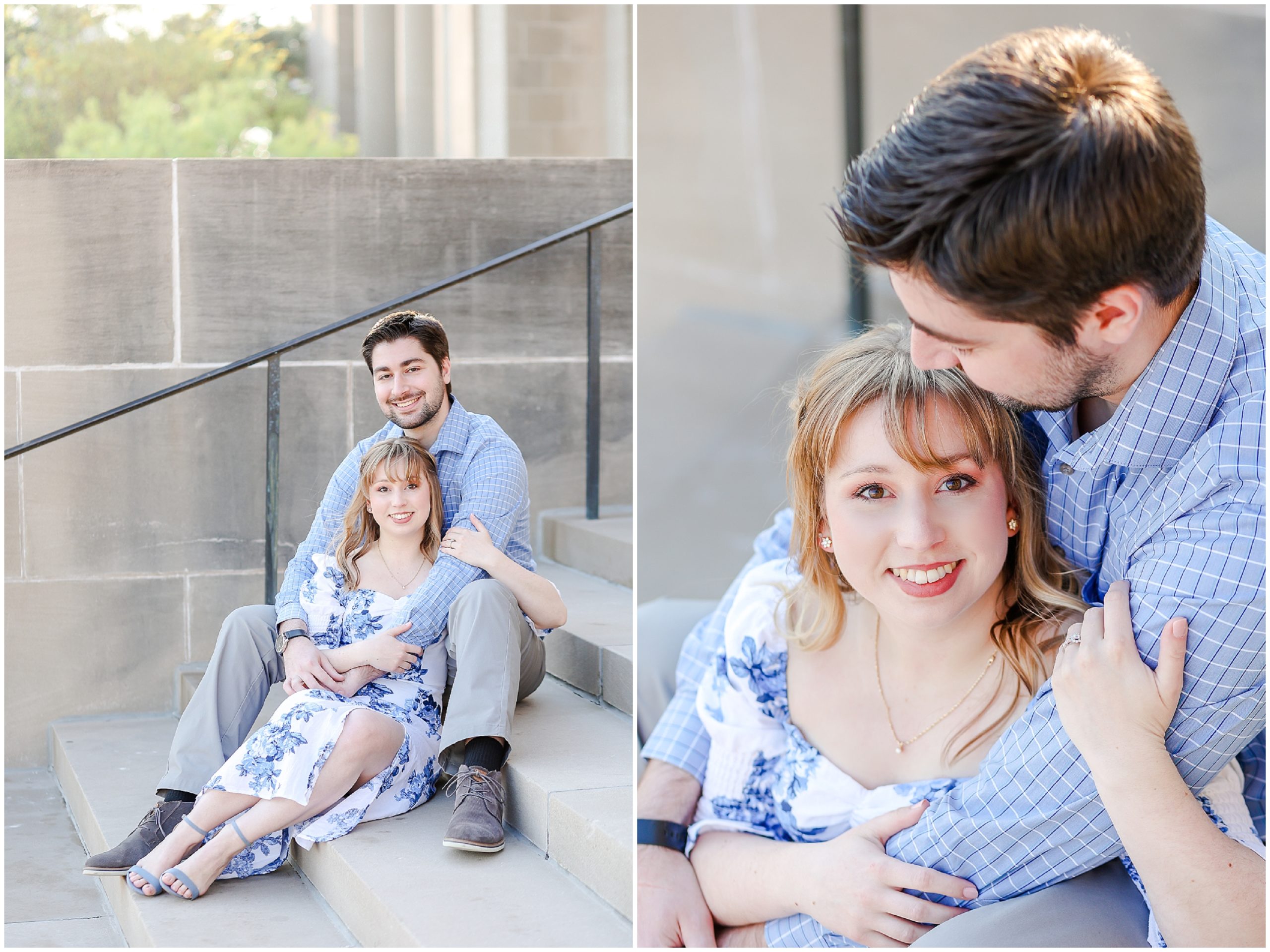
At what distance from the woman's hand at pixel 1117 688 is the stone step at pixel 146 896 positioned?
1.32 m

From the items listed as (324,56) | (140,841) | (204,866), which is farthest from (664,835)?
(324,56)

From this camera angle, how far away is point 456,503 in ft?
6.71

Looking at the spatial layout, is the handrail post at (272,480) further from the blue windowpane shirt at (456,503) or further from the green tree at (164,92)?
the green tree at (164,92)

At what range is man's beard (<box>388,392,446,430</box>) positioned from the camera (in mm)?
2014

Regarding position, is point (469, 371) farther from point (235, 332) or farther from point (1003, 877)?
point (1003, 877)

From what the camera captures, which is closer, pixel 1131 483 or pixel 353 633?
pixel 1131 483

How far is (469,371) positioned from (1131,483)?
1.11m

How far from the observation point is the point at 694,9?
3422 millimetres

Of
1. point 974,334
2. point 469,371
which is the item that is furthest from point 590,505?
point 974,334

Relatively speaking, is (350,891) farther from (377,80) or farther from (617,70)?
(377,80)

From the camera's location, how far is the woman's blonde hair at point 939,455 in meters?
1.62

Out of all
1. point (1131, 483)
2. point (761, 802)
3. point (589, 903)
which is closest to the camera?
point (1131, 483)

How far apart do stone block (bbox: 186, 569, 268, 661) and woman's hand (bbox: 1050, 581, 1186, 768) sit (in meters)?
1.37

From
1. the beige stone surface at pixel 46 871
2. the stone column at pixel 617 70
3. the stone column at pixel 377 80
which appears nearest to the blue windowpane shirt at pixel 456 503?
the beige stone surface at pixel 46 871
